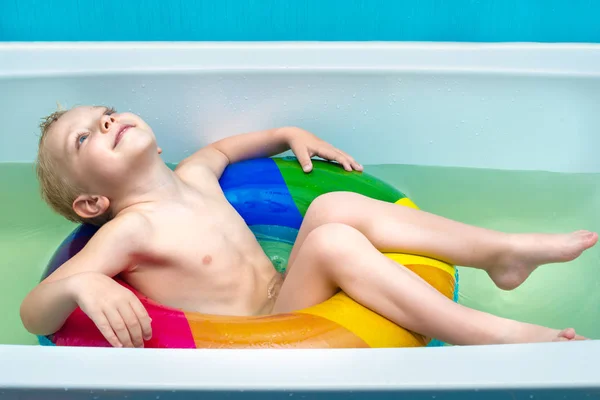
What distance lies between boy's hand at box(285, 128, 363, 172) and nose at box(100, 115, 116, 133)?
0.44 metres

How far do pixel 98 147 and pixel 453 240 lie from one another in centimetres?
70

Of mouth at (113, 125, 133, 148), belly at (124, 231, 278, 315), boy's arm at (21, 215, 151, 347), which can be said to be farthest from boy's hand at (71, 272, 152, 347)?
mouth at (113, 125, 133, 148)

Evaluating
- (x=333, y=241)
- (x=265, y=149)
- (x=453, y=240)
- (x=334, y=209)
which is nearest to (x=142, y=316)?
(x=333, y=241)

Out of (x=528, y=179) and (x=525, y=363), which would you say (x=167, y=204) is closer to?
(x=525, y=363)

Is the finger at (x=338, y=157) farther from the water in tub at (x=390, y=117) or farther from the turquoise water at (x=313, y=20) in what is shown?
the turquoise water at (x=313, y=20)

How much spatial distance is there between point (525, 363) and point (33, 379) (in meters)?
0.66

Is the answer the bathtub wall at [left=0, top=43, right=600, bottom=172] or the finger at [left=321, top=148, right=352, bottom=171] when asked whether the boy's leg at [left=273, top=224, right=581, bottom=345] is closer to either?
the finger at [left=321, top=148, right=352, bottom=171]

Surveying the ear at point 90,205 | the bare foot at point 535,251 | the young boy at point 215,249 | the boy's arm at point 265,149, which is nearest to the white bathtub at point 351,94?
the boy's arm at point 265,149

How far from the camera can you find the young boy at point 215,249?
121 cm

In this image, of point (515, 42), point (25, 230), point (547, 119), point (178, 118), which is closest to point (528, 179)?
point (547, 119)

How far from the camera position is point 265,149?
5.85 ft

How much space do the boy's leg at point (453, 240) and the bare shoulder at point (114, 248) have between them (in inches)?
13.3

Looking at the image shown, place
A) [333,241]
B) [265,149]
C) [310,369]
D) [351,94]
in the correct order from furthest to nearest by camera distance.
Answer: [351,94]
[265,149]
[333,241]
[310,369]

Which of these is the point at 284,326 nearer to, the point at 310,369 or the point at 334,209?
the point at 310,369
